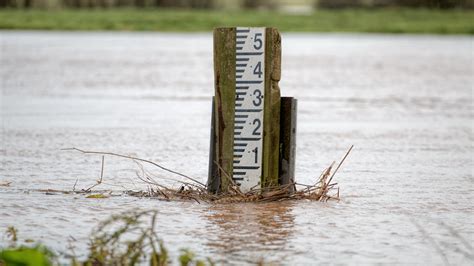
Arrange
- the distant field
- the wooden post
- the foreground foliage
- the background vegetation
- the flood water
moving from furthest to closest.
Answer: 1. the background vegetation
2. the distant field
3. the wooden post
4. the flood water
5. the foreground foliage

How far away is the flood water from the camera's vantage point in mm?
6930

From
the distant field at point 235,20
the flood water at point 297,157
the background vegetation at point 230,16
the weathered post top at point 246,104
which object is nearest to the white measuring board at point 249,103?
the weathered post top at point 246,104

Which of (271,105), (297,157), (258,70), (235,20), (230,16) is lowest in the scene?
(297,157)

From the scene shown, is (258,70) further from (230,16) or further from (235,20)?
(230,16)

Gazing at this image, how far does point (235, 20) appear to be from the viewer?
46031mm

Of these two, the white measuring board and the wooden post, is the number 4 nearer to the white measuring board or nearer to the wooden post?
the white measuring board

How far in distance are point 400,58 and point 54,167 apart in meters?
18.8

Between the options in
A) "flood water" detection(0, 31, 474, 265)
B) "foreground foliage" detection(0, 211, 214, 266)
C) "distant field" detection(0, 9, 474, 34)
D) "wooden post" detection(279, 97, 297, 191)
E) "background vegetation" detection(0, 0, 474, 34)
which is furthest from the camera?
"background vegetation" detection(0, 0, 474, 34)

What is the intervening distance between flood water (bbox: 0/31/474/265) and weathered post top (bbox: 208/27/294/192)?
33 cm

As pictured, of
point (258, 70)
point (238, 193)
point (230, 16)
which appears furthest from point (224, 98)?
point (230, 16)

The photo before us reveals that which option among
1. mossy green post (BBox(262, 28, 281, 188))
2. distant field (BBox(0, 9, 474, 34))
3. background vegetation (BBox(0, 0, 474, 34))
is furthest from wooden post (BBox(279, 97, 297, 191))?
distant field (BBox(0, 9, 474, 34))

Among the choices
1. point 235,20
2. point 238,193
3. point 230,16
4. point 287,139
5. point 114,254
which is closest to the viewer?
point 114,254

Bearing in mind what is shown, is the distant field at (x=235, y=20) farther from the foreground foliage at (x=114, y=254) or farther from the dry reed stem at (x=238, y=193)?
the foreground foliage at (x=114, y=254)

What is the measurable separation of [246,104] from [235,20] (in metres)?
38.0
